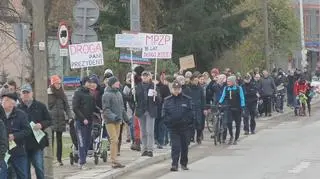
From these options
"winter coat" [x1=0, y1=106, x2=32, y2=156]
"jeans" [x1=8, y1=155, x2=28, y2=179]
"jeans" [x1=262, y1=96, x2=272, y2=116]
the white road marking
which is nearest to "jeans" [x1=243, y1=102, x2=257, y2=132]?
"jeans" [x1=262, y1=96, x2=272, y2=116]

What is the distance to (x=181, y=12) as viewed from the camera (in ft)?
112

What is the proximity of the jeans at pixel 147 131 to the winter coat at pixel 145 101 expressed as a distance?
10cm

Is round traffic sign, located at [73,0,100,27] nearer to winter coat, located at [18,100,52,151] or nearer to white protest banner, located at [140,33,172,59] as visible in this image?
white protest banner, located at [140,33,172,59]

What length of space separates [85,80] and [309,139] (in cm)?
830

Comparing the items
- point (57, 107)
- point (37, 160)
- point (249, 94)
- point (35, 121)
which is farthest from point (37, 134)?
point (249, 94)

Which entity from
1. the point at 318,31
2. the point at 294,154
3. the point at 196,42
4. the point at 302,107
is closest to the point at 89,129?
the point at 294,154

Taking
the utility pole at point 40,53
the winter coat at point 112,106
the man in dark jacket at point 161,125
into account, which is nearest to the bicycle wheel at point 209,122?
the man in dark jacket at point 161,125

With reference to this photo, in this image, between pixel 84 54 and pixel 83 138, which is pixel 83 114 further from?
pixel 84 54

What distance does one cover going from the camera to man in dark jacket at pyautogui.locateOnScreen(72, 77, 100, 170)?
14336mm

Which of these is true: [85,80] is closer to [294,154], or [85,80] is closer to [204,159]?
[204,159]

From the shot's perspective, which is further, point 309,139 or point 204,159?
point 309,139

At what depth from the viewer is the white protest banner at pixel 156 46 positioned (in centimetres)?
1892

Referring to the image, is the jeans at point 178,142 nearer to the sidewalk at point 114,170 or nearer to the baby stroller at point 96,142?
the sidewalk at point 114,170

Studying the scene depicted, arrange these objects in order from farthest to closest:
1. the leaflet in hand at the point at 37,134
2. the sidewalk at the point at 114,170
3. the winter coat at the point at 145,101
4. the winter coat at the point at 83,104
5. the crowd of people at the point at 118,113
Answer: the winter coat at the point at 145,101 → the winter coat at the point at 83,104 → the sidewalk at the point at 114,170 → the leaflet in hand at the point at 37,134 → the crowd of people at the point at 118,113
